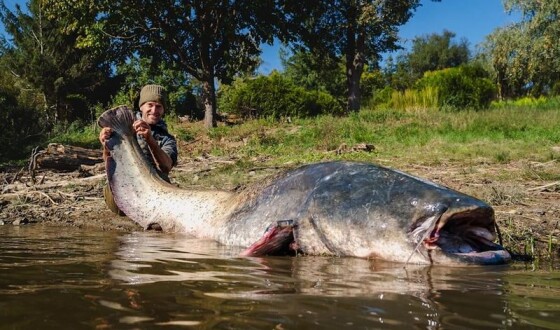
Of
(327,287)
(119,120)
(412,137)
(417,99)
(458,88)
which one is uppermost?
(458,88)

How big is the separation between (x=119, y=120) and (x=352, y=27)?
760 inches

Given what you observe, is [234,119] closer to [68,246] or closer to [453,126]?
[453,126]

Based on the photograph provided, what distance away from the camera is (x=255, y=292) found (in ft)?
7.01

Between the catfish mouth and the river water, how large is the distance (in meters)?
0.08

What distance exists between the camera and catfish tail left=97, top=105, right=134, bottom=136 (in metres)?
5.03

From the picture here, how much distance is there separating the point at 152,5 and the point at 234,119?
649 centimetres

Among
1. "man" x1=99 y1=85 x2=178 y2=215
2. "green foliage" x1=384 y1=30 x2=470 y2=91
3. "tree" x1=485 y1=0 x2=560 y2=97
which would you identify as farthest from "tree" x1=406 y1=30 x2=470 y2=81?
"man" x1=99 y1=85 x2=178 y2=215

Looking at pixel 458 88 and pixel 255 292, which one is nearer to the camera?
pixel 255 292

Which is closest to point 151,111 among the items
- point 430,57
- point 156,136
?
point 156,136

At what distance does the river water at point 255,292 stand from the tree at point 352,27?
1928 centimetres

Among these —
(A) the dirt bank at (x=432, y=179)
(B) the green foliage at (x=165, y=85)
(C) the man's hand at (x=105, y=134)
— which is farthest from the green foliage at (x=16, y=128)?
(C) the man's hand at (x=105, y=134)

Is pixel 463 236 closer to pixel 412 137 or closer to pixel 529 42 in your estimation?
pixel 412 137

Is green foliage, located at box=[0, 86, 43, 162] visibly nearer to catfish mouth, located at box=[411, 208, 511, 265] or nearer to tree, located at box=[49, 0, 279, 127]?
tree, located at box=[49, 0, 279, 127]

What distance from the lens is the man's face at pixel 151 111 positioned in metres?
5.45
